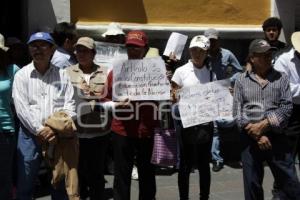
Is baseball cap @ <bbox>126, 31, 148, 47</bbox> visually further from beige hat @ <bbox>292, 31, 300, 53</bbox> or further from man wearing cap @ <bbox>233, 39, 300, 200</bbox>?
beige hat @ <bbox>292, 31, 300, 53</bbox>

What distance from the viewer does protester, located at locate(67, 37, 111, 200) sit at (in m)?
6.07

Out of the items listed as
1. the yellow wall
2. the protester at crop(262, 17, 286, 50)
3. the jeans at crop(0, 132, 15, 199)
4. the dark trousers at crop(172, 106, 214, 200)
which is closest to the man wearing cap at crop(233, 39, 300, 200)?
the dark trousers at crop(172, 106, 214, 200)

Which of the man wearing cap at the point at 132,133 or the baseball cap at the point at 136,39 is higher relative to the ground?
the baseball cap at the point at 136,39

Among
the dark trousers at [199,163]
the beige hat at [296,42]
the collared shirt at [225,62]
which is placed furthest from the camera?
the collared shirt at [225,62]

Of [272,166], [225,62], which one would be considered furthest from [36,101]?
[225,62]

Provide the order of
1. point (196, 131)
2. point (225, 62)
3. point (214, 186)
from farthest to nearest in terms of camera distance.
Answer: point (225, 62) → point (214, 186) → point (196, 131)

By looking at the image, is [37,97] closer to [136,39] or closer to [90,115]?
[90,115]

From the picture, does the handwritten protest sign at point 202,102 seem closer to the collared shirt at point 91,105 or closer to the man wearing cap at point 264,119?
the man wearing cap at point 264,119

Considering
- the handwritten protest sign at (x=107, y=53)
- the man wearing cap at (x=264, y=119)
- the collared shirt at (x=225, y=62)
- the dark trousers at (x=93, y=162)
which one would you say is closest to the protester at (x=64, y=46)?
the handwritten protest sign at (x=107, y=53)

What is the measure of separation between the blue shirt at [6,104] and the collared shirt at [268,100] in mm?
2147

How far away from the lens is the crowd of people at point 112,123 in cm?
557

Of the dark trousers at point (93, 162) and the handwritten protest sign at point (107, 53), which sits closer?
the dark trousers at point (93, 162)

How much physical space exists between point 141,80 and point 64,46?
1672 millimetres

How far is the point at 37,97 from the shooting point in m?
5.55
